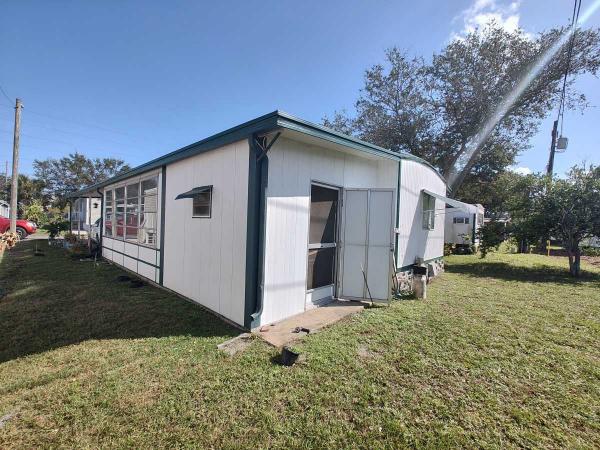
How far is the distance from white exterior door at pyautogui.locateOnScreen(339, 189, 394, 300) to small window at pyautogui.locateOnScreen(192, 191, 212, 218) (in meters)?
2.38

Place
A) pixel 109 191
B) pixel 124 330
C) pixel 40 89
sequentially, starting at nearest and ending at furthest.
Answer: pixel 124 330, pixel 109 191, pixel 40 89

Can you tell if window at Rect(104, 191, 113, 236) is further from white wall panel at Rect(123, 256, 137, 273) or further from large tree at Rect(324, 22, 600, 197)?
large tree at Rect(324, 22, 600, 197)

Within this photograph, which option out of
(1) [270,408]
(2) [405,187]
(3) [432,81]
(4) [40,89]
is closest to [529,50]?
(3) [432,81]

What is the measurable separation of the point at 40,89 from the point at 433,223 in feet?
62.7

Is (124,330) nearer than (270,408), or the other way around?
(270,408)

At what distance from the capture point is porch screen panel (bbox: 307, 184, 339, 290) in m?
4.83

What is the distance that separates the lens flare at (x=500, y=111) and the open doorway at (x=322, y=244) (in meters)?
14.0

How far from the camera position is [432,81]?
15.8m

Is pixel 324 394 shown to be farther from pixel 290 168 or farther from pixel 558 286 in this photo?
pixel 558 286

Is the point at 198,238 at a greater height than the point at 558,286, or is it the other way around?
the point at 198,238

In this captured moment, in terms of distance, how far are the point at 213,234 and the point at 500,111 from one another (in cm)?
1621

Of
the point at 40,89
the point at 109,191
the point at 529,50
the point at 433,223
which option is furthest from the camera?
the point at 40,89

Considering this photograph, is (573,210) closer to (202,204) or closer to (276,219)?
(276,219)

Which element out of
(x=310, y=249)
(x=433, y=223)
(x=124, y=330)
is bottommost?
(x=124, y=330)
